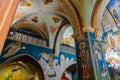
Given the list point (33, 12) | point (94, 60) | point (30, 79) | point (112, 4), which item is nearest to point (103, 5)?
point (112, 4)

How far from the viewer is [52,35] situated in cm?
949

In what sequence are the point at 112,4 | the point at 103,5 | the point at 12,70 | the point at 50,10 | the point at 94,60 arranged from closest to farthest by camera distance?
the point at 94,60 → the point at 103,5 → the point at 112,4 → the point at 50,10 → the point at 12,70

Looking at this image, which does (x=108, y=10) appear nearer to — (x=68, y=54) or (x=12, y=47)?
(x=68, y=54)

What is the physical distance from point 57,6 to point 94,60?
379cm

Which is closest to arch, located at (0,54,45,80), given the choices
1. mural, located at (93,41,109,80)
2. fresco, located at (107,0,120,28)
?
mural, located at (93,41,109,80)

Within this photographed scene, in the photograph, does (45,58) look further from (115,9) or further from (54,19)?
(115,9)

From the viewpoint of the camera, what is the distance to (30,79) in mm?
9203

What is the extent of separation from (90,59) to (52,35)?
4.90 metres

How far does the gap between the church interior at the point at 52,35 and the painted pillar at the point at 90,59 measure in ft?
0.17

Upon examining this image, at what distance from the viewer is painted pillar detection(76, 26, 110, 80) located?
476cm

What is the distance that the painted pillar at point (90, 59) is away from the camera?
476 centimetres

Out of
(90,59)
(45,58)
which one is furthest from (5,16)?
(45,58)

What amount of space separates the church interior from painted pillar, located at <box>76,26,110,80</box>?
0.05 metres

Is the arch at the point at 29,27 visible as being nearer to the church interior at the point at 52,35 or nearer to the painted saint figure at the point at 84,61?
the church interior at the point at 52,35
